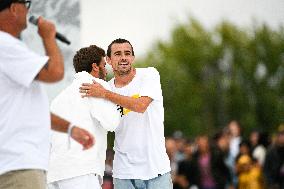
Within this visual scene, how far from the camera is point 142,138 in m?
6.87

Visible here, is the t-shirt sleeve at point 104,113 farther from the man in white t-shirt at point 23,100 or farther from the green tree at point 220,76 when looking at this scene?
the green tree at point 220,76

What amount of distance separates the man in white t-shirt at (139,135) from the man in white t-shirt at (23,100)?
2348 millimetres

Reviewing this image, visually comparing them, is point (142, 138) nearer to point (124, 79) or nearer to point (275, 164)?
point (124, 79)

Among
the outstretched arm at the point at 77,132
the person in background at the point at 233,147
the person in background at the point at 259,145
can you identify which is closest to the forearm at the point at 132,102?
the outstretched arm at the point at 77,132

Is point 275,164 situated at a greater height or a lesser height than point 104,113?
lesser

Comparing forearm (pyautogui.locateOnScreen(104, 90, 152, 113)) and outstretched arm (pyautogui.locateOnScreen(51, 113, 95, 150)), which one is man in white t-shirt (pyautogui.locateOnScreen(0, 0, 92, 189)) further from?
forearm (pyautogui.locateOnScreen(104, 90, 152, 113))

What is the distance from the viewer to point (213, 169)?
575 inches

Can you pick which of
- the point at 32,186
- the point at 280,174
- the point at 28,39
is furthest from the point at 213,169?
the point at 32,186

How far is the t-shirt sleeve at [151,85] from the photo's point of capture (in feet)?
22.4

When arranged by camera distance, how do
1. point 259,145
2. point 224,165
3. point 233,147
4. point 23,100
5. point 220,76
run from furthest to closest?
point 220,76, point 233,147, point 259,145, point 224,165, point 23,100

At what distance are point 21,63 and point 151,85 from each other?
8.88 feet

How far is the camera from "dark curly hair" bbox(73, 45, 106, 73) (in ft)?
21.4

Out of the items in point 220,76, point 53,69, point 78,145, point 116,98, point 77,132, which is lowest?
point 78,145

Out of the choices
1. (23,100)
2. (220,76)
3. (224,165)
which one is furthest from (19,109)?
(220,76)
